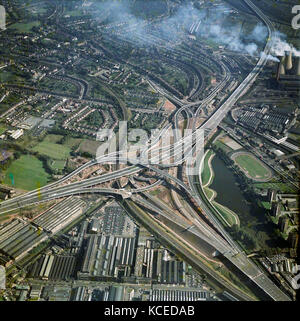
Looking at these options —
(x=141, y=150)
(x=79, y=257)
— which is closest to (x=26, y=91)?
(x=141, y=150)

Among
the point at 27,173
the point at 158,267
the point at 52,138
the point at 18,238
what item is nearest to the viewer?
the point at 158,267

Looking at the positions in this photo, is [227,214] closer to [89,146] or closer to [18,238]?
[89,146]

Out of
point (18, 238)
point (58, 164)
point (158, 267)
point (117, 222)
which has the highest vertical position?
point (158, 267)

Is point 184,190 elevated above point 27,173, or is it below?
above

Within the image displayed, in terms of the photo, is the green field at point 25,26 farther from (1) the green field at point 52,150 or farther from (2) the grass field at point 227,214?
(2) the grass field at point 227,214

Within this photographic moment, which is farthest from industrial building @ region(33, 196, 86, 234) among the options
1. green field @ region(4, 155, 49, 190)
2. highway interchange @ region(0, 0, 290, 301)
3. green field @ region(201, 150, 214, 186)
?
green field @ region(201, 150, 214, 186)

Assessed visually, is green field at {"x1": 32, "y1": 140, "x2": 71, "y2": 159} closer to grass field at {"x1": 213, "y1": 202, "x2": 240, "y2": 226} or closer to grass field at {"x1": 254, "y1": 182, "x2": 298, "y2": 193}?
grass field at {"x1": 213, "y1": 202, "x2": 240, "y2": 226}

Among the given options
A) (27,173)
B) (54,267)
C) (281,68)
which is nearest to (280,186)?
(54,267)
